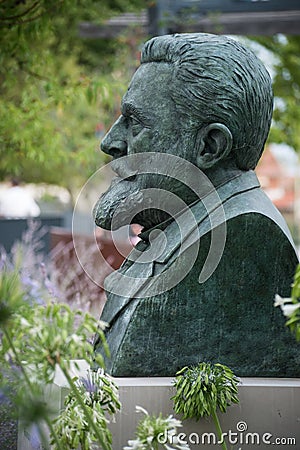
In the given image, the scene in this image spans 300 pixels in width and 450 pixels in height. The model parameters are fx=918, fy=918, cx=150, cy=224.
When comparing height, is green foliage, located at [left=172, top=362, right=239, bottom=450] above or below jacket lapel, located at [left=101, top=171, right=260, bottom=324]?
below

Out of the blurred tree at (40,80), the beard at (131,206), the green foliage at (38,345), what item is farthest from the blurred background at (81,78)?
the green foliage at (38,345)

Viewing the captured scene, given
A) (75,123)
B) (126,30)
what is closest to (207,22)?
(126,30)

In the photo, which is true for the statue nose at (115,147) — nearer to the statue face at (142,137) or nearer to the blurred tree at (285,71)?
the statue face at (142,137)

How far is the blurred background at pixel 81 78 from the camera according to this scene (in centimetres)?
680

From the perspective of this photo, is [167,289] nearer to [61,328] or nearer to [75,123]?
[61,328]

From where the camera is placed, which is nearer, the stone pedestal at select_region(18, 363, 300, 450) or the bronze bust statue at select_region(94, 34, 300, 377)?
the stone pedestal at select_region(18, 363, 300, 450)

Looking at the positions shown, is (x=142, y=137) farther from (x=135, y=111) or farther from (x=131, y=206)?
(x=131, y=206)

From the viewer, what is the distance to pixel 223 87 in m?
4.23

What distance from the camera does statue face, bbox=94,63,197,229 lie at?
4.36 m

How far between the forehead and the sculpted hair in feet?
0.13

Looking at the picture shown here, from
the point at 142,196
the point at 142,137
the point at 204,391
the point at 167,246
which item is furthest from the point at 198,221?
the point at 204,391

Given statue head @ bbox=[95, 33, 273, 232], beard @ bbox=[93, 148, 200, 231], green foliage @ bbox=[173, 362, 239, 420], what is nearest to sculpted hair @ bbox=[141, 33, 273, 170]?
statue head @ bbox=[95, 33, 273, 232]

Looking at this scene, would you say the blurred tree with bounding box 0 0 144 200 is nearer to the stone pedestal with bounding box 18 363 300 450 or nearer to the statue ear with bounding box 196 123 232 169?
the statue ear with bounding box 196 123 232 169

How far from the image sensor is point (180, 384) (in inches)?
153
